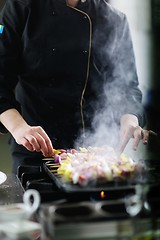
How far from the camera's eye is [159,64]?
2520mm

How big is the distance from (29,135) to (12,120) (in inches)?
11.9

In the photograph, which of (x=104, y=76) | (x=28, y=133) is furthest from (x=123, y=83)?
(x=28, y=133)

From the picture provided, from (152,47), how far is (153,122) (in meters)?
0.73

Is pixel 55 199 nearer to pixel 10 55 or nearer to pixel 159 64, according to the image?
pixel 159 64

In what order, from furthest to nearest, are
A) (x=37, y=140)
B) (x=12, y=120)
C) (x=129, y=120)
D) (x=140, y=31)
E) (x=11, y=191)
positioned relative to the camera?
1. (x=140, y=31)
2. (x=129, y=120)
3. (x=12, y=120)
4. (x=37, y=140)
5. (x=11, y=191)

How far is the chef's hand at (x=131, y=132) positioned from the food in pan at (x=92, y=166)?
0.58 feet

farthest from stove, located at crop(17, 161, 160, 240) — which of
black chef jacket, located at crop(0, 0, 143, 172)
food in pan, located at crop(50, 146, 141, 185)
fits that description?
black chef jacket, located at crop(0, 0, 143, 172)

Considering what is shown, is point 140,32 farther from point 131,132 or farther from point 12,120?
point 12,120

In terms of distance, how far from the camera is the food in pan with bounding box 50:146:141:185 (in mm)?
1925

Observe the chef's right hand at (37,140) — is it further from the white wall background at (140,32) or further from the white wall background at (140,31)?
the white wall background at (140,31)

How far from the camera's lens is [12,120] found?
2.65 m

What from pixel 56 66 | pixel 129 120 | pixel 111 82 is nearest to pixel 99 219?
pixel 129 120

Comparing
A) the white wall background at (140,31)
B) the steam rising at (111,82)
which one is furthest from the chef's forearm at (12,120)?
the white wall background at (140,31)

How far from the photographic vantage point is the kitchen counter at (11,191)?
80.3 inches
